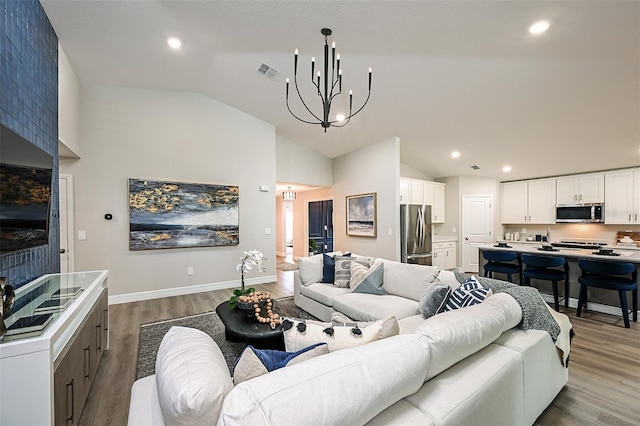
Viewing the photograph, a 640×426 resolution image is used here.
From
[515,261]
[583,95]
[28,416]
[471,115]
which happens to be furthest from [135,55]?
[515,261]

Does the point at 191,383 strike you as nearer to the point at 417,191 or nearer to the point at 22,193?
the point at 22,193

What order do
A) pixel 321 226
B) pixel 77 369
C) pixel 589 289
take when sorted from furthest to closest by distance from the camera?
pixel 321 226 → pixel 589 289 → pixel 77 369

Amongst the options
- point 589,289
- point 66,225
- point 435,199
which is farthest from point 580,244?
point 66,225

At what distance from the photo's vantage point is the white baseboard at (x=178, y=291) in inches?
177

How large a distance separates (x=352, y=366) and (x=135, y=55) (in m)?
4.57

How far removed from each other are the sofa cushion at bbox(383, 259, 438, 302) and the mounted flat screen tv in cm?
333

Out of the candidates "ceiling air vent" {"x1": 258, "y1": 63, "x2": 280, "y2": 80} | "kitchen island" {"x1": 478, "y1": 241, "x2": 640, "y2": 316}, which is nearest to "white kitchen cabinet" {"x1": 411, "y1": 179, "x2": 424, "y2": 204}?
"kitchen island" {"x1": 478, "y1": 241, "x2": 640, "y2": 316}

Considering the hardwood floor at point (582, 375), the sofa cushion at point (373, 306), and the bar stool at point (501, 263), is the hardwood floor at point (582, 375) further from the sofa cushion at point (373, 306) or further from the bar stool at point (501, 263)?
the sofa cushion at point (373, 306)

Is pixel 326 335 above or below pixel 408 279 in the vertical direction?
above

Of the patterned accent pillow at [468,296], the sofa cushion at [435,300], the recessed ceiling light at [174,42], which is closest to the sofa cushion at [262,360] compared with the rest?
the patterned accent pillow at [468,296]

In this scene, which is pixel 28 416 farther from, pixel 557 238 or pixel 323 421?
pixel 557 238

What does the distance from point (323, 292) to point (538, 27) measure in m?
3.50

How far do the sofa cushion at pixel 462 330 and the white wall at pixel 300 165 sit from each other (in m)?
5.20

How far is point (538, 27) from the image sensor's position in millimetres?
2670
